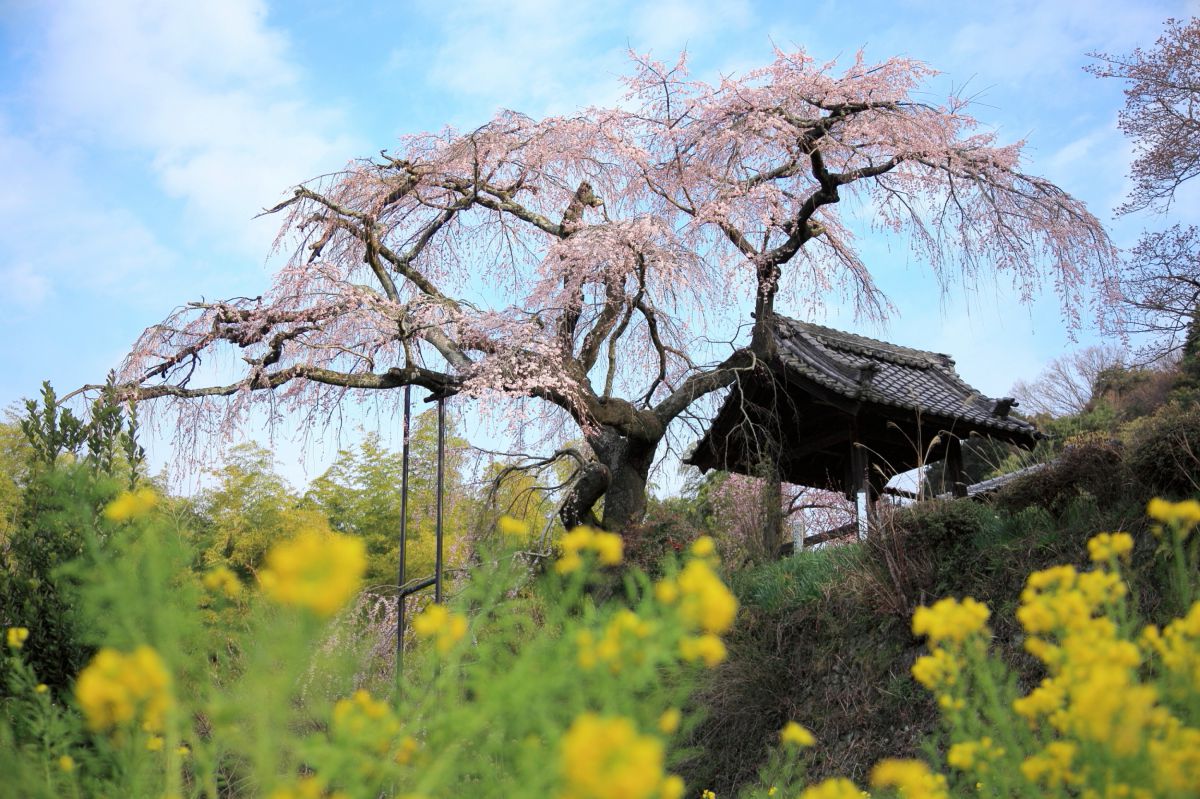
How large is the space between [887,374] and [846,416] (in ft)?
2.58

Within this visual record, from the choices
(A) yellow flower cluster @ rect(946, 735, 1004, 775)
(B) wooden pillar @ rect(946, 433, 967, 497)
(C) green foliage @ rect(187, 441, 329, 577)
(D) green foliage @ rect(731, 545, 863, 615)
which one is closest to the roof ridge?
(B) wooden pillar @ rect(946, 433, 967, 497)

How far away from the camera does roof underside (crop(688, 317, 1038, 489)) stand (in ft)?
35.6

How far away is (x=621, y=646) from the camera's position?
1276mm

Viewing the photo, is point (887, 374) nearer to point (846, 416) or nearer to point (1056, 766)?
point (846, 416)

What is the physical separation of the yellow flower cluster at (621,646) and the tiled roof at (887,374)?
908cm

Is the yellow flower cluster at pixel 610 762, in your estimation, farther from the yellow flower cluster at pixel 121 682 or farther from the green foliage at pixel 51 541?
the green foliage at pixel 51 541

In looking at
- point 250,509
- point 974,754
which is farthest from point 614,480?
point 250,509

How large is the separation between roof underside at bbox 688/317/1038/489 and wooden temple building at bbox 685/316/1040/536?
16 millimetres

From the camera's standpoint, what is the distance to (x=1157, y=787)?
4.56 ft

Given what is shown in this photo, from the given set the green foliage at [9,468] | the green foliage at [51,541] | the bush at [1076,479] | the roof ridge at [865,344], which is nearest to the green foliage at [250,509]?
the green foliage at [9,468]

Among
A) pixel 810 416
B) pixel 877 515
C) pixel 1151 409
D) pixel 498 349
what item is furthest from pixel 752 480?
pixel 1151 409

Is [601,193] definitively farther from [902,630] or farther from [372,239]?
[902,630]

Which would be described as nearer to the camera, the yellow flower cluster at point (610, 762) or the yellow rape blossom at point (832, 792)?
the yellow flower cluster at point (610, 762)

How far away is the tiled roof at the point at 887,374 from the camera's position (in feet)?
35.1
